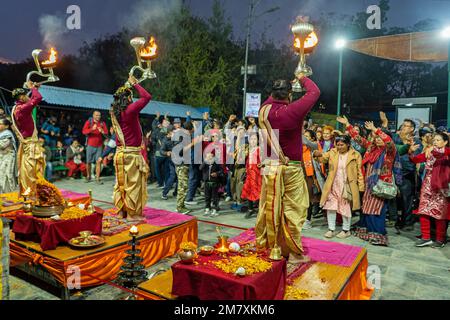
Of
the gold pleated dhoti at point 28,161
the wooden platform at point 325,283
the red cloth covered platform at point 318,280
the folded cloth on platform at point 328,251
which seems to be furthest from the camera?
the gold pleated dhoti at point 28,161

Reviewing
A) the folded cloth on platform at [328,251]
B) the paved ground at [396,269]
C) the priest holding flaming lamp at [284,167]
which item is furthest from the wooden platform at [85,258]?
the priest holding flaming lamp at [284,167]

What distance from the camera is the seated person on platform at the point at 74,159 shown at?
1175cm

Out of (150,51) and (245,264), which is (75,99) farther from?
(245,264)

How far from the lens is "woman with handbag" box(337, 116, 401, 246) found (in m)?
5.55

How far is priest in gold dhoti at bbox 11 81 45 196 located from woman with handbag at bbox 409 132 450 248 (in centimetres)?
698

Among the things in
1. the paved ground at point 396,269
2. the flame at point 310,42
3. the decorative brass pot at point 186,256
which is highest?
the flame at point 310,42

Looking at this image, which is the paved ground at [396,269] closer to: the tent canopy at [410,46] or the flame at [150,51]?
the flame at [150,51]

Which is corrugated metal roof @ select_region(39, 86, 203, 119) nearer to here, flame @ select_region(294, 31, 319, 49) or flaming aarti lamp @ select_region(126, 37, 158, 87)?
flaming aarti lamp @ select_region(126, 37, 158, 87)

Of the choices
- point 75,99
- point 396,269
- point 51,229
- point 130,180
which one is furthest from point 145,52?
point 75,99

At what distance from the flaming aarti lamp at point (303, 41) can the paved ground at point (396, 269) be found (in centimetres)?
264

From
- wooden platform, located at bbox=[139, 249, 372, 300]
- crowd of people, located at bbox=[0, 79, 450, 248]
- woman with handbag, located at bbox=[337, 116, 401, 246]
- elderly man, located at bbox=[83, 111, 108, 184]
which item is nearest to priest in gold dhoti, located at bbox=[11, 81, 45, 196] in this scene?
crowd of people, located at bbox=[0, 79, 450, 248]

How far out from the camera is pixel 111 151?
38.4ft
